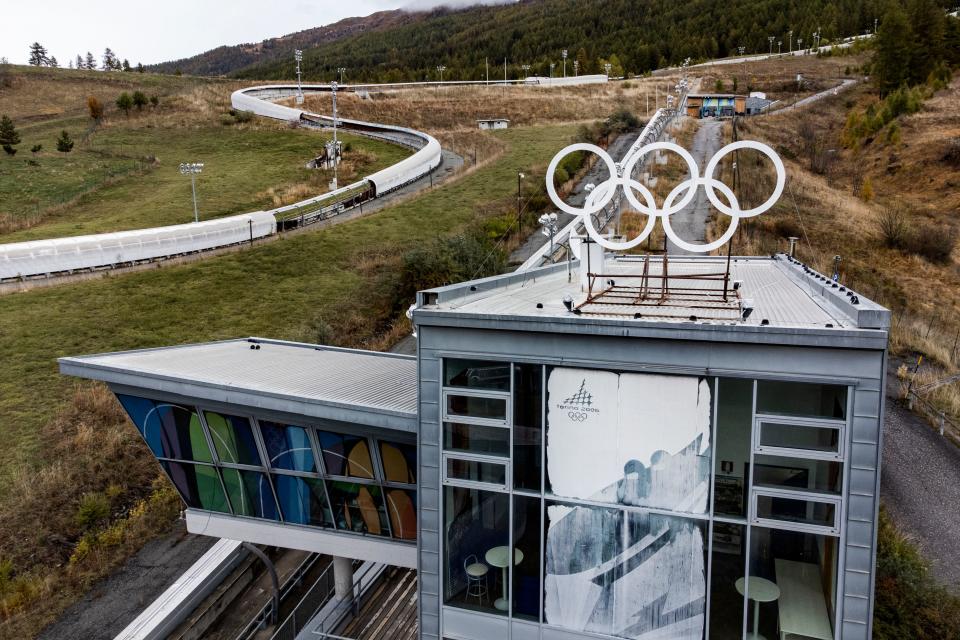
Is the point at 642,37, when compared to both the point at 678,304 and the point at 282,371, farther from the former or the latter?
the point at 678,304

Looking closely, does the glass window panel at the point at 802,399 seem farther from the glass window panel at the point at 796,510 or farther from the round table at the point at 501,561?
the round table at the point at 501,561

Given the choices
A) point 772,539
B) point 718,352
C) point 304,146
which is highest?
point 304,146

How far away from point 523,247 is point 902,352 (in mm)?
21096

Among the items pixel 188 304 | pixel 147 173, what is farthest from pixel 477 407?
pixel 147 173

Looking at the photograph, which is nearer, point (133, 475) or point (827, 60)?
point (133, 475)

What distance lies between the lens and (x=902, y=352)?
30656 mm

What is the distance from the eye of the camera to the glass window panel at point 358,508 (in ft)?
47.9

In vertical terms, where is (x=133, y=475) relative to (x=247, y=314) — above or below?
below

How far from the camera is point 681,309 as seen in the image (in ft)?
40.5

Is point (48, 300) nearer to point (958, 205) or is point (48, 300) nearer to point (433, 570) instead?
point (433, 570)

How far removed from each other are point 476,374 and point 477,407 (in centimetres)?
57

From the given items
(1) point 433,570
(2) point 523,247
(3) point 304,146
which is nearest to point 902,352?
(2) point 523,247

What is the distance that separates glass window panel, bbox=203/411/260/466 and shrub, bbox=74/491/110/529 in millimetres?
8245

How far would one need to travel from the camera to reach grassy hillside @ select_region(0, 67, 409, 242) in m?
46.9
